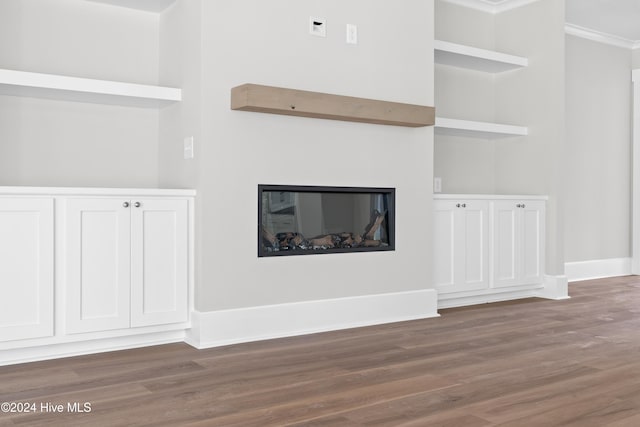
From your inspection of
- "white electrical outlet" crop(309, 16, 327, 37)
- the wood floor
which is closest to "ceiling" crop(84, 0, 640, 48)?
"white electrical outlet" crop(309, 16, 327, 37)

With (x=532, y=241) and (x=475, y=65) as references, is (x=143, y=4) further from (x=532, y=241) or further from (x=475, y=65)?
(x=532, y=241)

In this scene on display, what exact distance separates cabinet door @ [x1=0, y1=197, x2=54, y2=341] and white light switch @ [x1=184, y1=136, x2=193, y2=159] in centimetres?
79

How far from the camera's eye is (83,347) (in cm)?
318

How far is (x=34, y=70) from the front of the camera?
3561mm

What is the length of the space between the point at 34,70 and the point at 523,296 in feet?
13.1

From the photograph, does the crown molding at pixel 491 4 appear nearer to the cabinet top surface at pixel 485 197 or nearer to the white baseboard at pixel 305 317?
the cabinet top surface at pixel 485 197

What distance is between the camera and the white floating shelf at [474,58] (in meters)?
4.75

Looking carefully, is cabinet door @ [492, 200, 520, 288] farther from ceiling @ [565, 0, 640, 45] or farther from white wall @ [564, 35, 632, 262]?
ceiling @ [565, 0, 640, 45]

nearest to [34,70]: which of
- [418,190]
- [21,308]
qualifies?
[21,308]

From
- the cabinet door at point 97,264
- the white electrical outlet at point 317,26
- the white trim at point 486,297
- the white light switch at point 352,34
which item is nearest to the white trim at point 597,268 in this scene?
the white trim at point 486,297

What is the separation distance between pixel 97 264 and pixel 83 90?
36.3 inches

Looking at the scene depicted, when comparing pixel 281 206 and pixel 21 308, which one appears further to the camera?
pixel 281 206

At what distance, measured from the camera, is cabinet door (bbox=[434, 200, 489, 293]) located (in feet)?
14.7

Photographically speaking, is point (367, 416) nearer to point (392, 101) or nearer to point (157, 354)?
point (157, 354)
